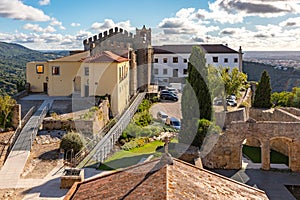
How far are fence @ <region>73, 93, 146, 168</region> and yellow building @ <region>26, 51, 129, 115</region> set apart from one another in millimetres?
2903

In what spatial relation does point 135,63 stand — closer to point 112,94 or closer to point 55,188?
point 112,94

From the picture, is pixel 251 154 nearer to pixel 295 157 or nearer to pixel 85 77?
pixel 295 157

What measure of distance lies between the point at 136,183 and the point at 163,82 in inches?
1619

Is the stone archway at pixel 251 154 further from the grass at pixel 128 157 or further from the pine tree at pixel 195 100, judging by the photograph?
the grass at pixel 128 157

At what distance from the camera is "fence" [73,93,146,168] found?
56.9ft

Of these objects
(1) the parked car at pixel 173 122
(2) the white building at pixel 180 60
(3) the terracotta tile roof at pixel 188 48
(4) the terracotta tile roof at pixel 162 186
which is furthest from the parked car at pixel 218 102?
(4) the terracotta tile roof at pixel 162 186

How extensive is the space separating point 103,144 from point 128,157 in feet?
5.58

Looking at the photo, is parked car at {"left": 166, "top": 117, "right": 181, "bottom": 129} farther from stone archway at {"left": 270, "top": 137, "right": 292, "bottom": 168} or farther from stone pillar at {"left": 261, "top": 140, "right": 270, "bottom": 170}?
stone pillar at {"left": 261, "top": 140, "right": 270, "bottom": 170}

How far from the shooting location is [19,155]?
17078 mm

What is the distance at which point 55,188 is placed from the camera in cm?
1383

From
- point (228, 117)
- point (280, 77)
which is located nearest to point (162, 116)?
point (228, 117)

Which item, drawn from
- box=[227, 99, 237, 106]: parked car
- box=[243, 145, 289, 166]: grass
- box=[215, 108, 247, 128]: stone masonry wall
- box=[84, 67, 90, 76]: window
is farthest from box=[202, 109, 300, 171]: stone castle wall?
→ box=[227, 99, 237, 106]: parked car

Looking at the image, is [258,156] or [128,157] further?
[258,156]

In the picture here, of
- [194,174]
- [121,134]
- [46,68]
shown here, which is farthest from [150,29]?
[194,174]
